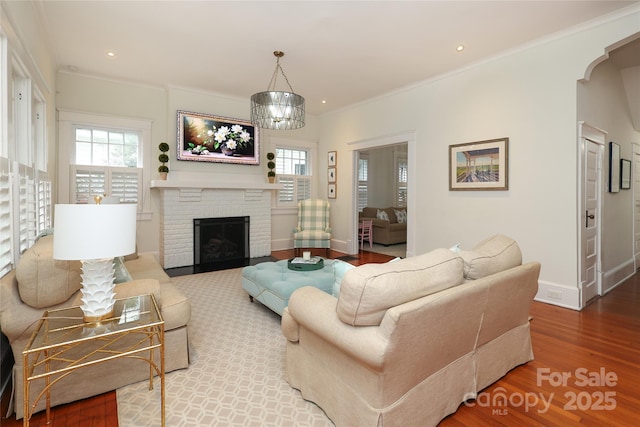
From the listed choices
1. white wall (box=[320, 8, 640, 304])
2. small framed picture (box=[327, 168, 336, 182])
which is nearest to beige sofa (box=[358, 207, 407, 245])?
small framed picture (box=[327, 168, 336, 182])

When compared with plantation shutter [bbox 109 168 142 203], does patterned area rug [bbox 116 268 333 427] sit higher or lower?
lower

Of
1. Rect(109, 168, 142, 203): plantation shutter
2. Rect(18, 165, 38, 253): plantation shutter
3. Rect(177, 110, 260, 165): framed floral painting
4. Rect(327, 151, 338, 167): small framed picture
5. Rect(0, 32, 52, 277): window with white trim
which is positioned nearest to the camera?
Rect(0, 32, 52, 277): window with white trim

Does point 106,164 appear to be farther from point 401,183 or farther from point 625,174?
point 625,174

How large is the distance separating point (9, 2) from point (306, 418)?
127 inches

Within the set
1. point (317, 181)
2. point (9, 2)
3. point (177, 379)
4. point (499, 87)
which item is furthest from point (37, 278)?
point (317, 181)

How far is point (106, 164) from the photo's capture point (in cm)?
493

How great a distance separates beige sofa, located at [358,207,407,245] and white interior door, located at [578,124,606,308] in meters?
3.92

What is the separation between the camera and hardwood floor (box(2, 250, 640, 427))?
1718 mm

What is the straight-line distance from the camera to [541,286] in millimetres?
3586

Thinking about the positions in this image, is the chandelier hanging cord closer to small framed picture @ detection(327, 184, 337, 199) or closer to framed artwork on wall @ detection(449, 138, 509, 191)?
small framed picture @ detection(327, 184, 337, 199)

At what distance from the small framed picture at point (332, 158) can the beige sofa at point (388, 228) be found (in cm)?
166

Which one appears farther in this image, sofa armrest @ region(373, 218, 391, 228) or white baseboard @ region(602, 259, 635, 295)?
sofa armrest @ region(373, 218, 391, 228)

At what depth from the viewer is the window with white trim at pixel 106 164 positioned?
472cm

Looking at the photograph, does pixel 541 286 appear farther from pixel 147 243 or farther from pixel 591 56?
pixel 147 243
